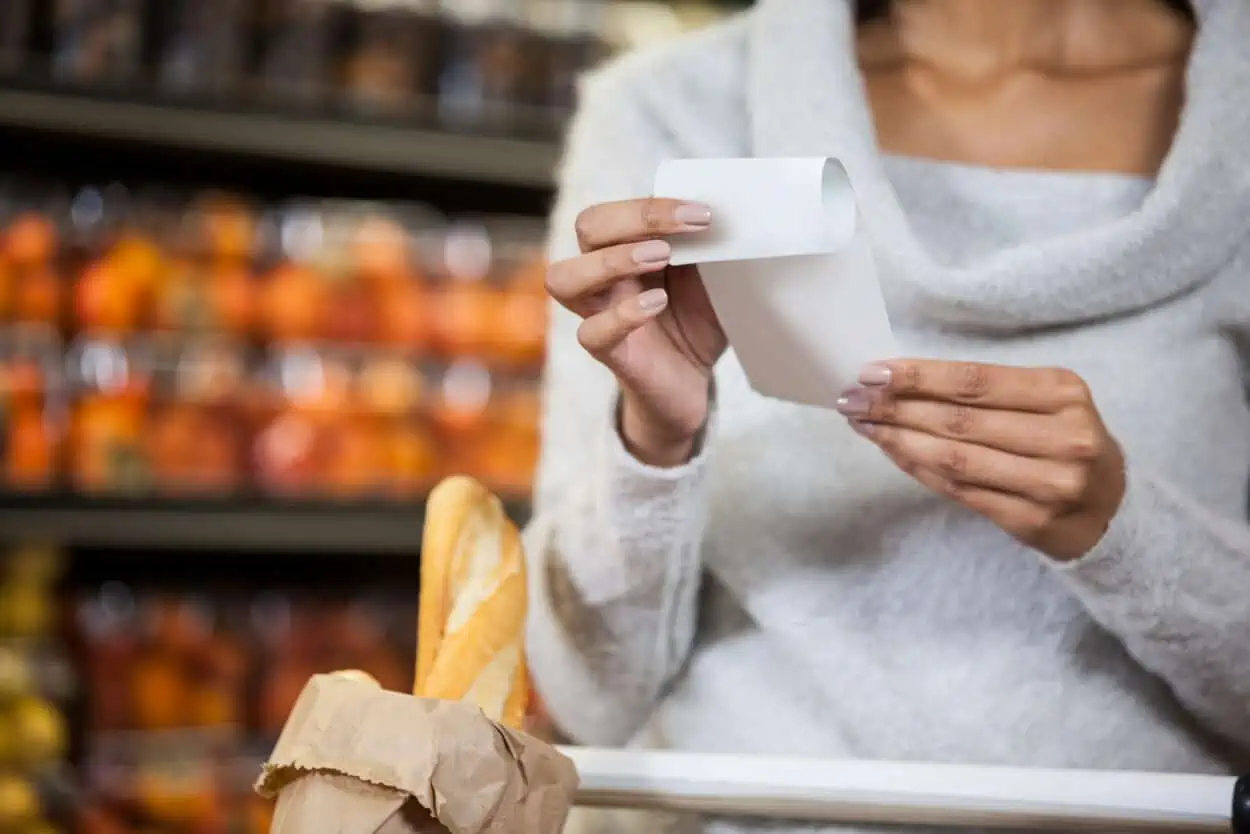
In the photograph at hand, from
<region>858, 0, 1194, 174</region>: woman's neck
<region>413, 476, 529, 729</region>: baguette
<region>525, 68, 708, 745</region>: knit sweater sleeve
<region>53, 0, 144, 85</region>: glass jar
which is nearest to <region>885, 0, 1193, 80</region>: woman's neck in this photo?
<region>858, 0, 1194, 174</region>: woman's neck

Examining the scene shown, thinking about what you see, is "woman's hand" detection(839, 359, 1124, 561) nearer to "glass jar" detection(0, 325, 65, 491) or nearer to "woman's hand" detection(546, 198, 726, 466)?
"woman's hand" detection(546, 198, 726, 466)

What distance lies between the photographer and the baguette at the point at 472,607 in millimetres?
607

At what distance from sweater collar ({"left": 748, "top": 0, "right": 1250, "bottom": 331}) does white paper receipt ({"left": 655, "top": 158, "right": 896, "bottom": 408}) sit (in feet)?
0.54

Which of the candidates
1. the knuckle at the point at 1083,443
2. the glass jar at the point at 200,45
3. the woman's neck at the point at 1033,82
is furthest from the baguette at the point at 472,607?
the glass jar at the point at 200,45

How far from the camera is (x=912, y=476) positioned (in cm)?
72

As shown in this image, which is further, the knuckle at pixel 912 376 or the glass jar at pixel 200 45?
the glass jar at pixel 200 45

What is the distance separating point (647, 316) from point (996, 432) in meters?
0.17

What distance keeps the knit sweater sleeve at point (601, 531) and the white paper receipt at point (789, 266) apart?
10 centimetres

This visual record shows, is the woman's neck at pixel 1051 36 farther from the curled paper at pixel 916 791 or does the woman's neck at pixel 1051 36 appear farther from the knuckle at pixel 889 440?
the curled paper at pixel 916 791

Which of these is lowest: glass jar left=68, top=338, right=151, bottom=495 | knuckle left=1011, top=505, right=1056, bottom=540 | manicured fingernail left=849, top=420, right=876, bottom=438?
glass jar left=68, top=338, right=151, bottom=495

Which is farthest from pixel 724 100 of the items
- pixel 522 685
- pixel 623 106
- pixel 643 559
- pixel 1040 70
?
pixel 522 685

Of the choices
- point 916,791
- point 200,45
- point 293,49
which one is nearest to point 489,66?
point 293,49

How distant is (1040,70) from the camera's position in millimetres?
926

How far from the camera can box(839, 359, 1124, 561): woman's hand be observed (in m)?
0.63
